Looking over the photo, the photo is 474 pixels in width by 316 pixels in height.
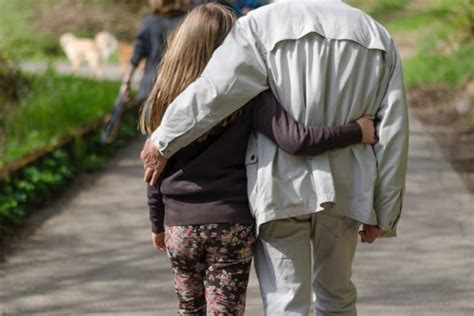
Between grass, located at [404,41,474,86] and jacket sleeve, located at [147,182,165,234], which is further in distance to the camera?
grass, located at [404,41,474,86]

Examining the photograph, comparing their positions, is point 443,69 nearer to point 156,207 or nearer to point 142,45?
point 142,45

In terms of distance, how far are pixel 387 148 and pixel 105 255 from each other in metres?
3.28

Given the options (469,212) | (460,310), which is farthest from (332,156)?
(469,212)

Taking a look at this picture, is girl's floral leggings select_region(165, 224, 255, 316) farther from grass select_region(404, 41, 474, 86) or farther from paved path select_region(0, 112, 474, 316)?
grass select_region(404, 41, 474, 86)

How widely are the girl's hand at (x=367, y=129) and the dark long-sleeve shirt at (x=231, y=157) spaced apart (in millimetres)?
22

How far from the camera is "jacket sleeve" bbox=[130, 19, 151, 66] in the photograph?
30.1ft

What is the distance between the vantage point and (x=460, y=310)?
5555 millimetres

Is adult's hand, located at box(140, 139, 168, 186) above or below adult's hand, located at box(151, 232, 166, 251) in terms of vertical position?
above

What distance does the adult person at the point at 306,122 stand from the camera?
3.77m

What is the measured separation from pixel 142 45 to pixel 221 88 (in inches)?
219

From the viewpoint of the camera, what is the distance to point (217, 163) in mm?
3871

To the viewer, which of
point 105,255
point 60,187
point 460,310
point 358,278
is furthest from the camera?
point 60,187

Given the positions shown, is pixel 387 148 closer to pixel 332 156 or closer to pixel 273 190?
pixel 332 156

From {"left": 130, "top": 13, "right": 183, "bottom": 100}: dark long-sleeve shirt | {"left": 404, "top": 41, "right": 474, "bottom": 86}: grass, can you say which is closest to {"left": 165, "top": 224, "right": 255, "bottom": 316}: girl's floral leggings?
{"left": 130, "top": 13, "right": 183, "bottom": 100}: dark long-sleeve shirt
